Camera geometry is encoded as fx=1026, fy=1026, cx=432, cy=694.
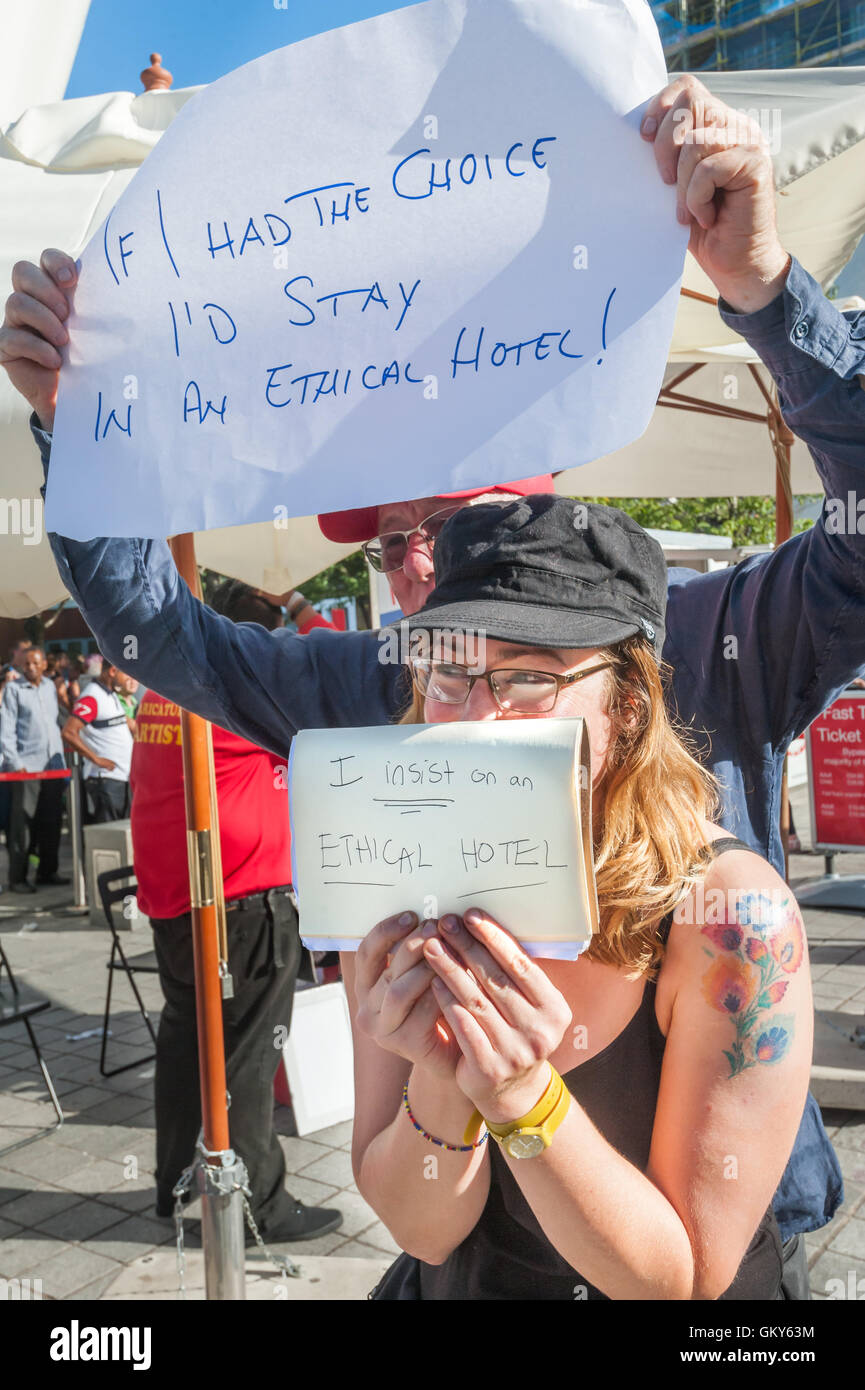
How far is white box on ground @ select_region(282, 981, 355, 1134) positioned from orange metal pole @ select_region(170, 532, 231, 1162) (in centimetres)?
169

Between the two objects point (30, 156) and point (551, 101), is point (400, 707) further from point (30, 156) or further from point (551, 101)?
A: point (30, 156)

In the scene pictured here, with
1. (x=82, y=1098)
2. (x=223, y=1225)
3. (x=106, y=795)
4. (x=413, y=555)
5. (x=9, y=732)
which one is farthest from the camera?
(x=9, y=732)

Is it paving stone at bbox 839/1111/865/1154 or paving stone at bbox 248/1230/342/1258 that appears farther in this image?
paving stone at bbox 839/1111/865/1154

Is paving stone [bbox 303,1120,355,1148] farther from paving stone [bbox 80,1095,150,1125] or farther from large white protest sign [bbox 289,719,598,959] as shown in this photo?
large white protest sign [bbox 289,719,598,959]

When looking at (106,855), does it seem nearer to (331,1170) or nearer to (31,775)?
(31,775)

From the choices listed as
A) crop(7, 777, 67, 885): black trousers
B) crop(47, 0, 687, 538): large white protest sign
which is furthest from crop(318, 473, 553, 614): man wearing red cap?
crop(7, 777, 67, 885): black trousers

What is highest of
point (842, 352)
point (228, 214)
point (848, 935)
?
point (228, 214)

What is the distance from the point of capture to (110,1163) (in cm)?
434

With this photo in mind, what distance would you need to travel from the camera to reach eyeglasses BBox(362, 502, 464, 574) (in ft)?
5.42

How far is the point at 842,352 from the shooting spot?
3.54 feet

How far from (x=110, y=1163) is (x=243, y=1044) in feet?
3.95

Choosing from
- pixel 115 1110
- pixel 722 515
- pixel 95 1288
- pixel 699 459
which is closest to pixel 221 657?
pixel 95 1288
